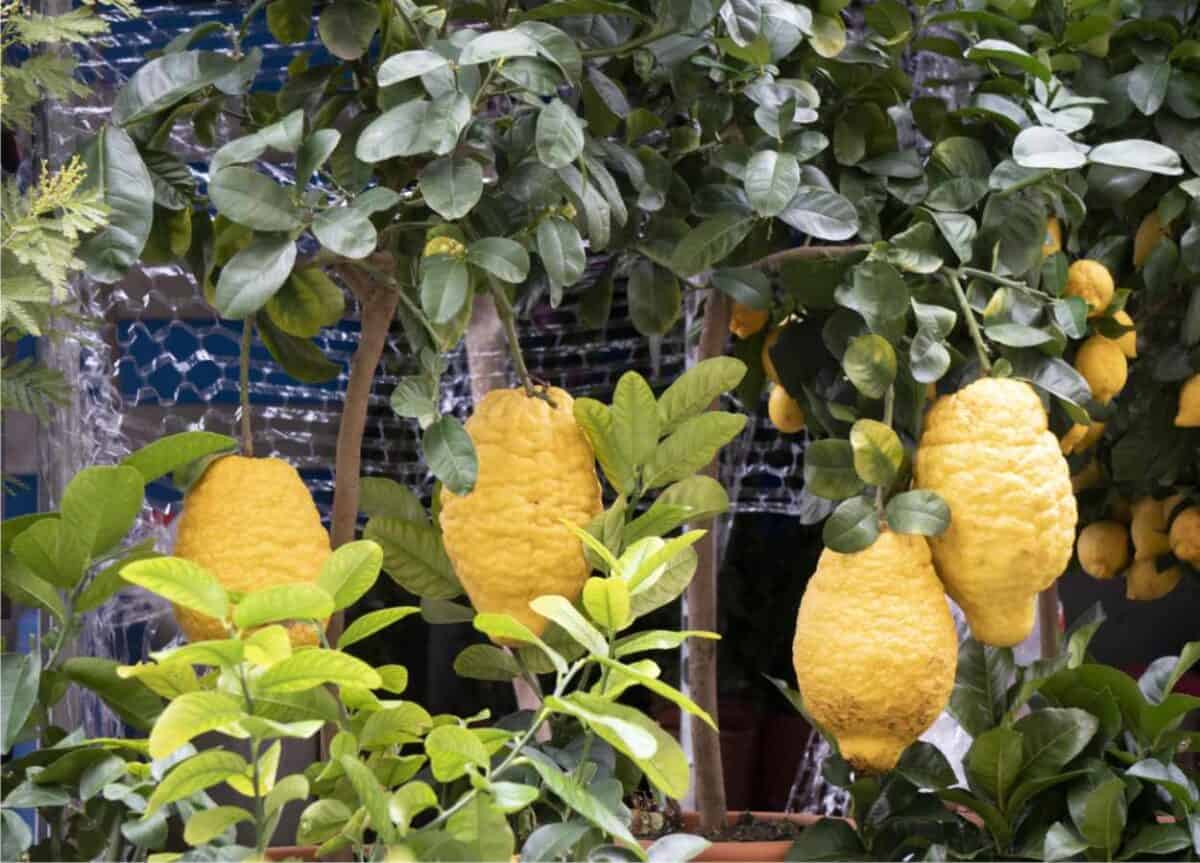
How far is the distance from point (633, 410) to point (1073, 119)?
403mm

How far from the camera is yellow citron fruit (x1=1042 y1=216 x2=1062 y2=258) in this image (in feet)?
3.70

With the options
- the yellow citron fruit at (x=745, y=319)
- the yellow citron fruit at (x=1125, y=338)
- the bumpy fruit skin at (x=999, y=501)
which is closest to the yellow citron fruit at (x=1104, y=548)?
the yellow citron fruit at (x=1125, y=338)

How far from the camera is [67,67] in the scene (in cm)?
90

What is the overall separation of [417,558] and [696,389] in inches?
9.0

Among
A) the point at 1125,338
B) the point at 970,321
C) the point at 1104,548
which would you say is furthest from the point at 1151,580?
the point at 970,321

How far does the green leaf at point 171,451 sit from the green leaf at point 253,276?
3.3 inches

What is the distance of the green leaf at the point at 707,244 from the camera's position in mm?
1050

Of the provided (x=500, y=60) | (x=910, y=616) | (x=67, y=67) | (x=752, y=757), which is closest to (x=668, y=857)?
(x=910, y=616)

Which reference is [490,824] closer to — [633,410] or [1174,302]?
[633,410]

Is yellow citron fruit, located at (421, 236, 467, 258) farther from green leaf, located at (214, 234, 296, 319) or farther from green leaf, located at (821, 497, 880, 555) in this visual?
green leaf, located at (821, 497, 880, 555)

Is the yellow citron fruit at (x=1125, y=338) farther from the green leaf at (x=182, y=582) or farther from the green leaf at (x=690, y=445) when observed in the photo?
the green leaf at (x=182, y=582)

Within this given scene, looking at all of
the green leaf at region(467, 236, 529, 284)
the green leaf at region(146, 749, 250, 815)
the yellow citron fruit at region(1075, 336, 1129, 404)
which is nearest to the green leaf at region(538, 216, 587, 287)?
the green leaf at region(467, 236, 529, 284)

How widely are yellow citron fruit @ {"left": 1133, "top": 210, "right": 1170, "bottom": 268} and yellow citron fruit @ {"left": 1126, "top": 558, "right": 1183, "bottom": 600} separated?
0.41 meters

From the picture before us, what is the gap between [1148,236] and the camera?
4.11 feet
